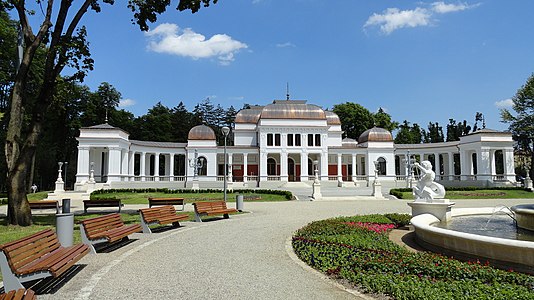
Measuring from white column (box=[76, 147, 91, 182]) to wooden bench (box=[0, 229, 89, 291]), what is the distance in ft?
134

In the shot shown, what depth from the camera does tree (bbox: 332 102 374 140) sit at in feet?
230

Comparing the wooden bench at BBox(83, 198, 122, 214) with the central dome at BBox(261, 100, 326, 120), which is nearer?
the wooden bench at BBox(83, 198, 122, 214)

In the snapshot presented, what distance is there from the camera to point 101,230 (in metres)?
9.27

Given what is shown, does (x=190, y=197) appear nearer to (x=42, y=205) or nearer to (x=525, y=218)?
(x=42, y=205)

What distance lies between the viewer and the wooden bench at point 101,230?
342 inches

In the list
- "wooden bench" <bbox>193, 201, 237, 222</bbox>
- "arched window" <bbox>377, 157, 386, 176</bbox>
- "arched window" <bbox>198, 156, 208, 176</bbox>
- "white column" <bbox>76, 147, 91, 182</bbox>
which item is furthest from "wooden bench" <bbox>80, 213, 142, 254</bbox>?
"arched window" <bbox>377, 157, 386, 176</bbox>

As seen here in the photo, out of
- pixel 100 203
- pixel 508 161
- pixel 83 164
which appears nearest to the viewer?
pixel 100 203

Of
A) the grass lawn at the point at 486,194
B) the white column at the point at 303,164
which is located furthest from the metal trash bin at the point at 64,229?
the white column at the point at 303,164

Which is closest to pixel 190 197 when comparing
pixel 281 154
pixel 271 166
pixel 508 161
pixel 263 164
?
pixel 263 164

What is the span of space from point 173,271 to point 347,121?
65884 millimetres

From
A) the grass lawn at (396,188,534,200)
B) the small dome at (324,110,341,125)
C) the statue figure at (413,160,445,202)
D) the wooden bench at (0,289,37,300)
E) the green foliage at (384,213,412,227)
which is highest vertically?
the small dome at (324,110,341,125)

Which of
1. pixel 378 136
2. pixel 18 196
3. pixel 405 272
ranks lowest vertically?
pixel 405 272

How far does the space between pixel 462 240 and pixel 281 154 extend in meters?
43.3

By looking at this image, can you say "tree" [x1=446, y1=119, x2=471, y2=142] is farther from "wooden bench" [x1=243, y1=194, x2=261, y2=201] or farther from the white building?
"wooden bench" [x1=243, y1=194, x2=261, y2=201]
